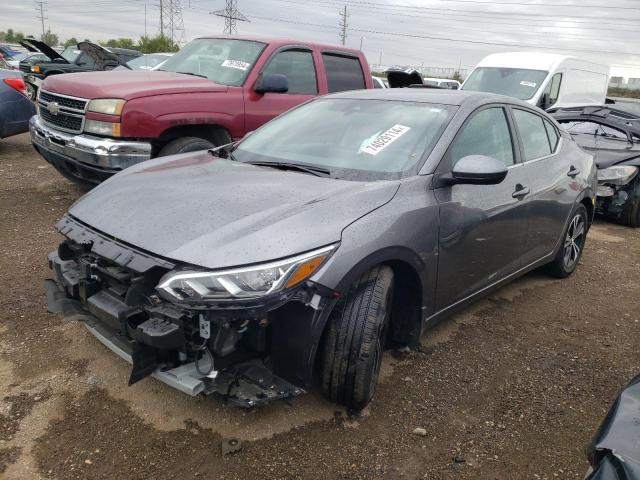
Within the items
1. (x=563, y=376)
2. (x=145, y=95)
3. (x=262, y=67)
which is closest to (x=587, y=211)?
(x=563, y=376)

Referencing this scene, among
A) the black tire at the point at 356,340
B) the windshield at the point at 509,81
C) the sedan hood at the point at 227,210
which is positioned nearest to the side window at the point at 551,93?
the windshield at the point at 509,81

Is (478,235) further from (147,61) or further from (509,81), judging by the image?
(147,61)

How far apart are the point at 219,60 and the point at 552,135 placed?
3687mm

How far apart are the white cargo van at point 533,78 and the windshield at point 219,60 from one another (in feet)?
19.4

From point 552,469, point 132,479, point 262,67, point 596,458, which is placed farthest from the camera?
point 262,67

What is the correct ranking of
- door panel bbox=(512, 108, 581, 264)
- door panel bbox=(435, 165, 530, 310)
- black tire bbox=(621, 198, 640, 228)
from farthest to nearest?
black tire bbox=(621, 198, 640, 228) < door panel bbox=(512, 108, 581, 264) < door panel bbox=(435, 165, 530, 310)

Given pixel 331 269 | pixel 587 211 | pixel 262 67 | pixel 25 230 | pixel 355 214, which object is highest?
pixel 262 67

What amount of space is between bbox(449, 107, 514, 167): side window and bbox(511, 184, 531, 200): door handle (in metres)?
0.18

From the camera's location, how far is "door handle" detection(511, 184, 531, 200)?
3.66 m

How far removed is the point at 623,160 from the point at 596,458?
21.5 ft

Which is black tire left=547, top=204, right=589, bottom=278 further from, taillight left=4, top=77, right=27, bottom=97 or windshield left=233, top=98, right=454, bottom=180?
taillight left=4, top=77, right=27, bottom=97

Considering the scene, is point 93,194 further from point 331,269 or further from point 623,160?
point 623,160

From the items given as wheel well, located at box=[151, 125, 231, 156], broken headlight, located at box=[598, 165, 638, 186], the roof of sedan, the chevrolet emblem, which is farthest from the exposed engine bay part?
the chevrolet emblem

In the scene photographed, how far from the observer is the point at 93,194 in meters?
3.06
